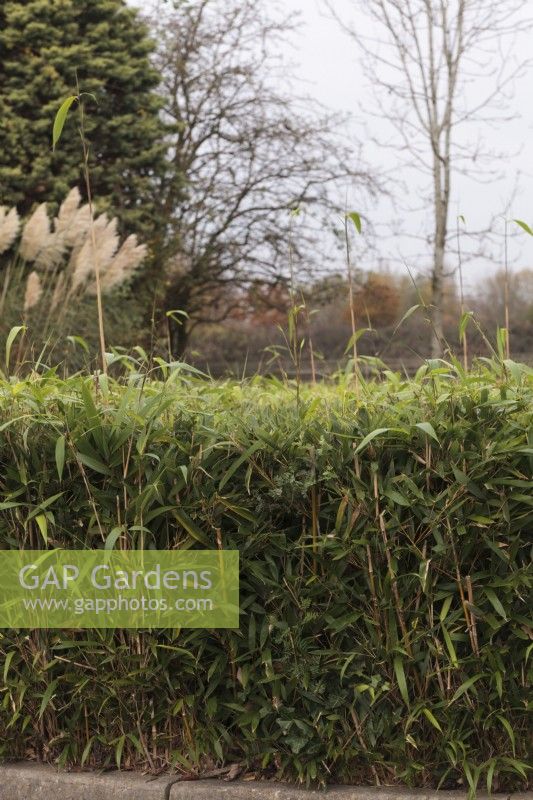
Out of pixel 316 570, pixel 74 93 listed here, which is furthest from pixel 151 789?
pixel 74 93

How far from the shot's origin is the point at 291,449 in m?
2.26

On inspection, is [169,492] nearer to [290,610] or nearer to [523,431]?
[290,610]

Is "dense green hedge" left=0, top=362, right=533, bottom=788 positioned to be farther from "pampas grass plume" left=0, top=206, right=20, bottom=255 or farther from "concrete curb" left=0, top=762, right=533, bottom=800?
"pampas grass plume" left=0, top=206, right=20, bottom=255

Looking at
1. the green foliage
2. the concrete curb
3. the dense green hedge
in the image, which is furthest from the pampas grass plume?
the concrete curb

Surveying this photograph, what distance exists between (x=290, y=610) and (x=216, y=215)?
1223 centimetres

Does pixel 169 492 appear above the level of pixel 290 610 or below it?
above

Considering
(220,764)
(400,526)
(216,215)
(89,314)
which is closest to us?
(400,526)

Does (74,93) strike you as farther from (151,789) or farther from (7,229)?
(151,789)

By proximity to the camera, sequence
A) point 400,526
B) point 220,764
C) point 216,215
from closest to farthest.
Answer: point 400,526 → point 220,764 → point 216,215

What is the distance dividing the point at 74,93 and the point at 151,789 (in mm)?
11144

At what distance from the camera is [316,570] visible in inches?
88.9

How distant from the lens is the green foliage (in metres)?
11.6

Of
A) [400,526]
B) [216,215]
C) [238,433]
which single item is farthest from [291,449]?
[216,215]

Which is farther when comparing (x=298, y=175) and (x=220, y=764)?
(x=298, y=175)
